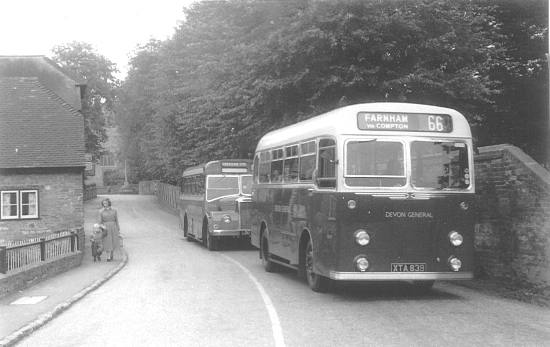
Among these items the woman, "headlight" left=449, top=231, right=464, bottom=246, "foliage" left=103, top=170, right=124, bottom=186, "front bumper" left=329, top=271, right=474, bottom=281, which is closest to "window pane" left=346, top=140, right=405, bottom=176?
"headlight" left=449, top=231, right=464, bottom=246

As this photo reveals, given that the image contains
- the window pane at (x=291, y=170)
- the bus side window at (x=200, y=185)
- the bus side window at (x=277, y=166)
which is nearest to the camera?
the window pane at (x=291, y=170)

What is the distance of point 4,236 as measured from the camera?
28.2 metres

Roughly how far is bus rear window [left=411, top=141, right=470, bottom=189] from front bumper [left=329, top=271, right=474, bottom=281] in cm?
140

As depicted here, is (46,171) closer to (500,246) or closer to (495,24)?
(495,24)

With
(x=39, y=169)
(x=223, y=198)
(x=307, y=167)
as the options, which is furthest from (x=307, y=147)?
(x=39, y=169)

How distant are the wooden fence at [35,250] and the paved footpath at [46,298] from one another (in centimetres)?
58

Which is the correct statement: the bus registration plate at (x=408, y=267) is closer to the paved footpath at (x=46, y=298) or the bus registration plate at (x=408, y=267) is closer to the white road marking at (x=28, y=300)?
the paved footpath at (x=46, y=298)

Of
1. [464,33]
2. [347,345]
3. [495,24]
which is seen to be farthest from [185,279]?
[495,24]

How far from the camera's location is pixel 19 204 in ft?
93.1

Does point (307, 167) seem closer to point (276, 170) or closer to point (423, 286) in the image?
point (276, 170)

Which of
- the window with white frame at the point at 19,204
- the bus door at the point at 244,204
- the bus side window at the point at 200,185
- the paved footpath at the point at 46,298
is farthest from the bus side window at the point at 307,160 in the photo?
the window with white frame at the point at 19,204

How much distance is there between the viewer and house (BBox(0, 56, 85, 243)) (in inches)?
1111

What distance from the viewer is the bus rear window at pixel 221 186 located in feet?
76.8

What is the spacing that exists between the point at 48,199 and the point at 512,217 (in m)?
21.3
